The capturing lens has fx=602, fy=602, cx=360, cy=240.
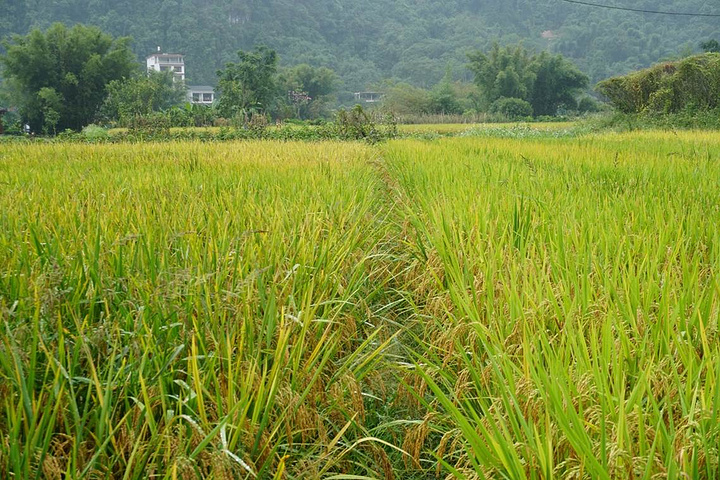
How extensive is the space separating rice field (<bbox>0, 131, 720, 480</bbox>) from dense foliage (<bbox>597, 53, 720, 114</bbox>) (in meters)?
18.1

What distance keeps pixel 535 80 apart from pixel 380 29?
38.6 m

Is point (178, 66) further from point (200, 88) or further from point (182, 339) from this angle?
point (182, 339)

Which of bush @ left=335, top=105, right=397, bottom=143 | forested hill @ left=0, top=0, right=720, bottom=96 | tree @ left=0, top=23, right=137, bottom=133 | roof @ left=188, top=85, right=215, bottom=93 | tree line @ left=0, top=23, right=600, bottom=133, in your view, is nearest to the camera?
bush @ left=335, top=105, right=397, bottom=143

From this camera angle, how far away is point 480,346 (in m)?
1.80

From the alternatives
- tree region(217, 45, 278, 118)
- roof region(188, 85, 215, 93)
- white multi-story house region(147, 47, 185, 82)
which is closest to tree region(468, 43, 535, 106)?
tree region(217, 45, 278, 118)

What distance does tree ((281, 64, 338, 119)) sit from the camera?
50281mm

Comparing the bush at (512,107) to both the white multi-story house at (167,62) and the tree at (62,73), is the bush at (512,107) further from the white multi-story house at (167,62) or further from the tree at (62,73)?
the white multi-story house at (167,62)

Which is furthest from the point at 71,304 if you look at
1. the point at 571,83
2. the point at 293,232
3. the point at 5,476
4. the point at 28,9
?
the point at 28,9

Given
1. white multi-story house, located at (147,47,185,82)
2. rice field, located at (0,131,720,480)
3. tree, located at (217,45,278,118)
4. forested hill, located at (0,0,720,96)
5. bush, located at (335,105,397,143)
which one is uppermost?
forested hill, located at (0,0,720,96)

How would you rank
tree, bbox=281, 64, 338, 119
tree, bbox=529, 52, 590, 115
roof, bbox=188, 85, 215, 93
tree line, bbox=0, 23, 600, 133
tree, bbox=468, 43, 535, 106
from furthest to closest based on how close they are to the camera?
roof, bbox=188, 85, 215, 93 → tree, bbox=281, 64, 338, 119 → tree, bbox=468, 43, 535, 106 → tree, bbox=529, 52, 590, 115 → tree line, bbox=0, 23, 600, 133

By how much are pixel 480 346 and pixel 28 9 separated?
2819 inches

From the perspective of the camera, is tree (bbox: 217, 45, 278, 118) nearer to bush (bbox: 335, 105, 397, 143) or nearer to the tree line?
the tree line

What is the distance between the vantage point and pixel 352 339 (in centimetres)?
210

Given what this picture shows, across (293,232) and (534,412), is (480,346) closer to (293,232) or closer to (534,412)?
(534,412)
